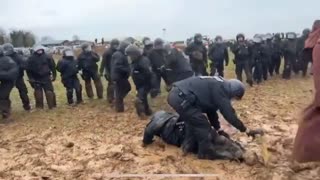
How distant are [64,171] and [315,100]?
536 cm

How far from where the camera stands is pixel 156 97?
12.7 m

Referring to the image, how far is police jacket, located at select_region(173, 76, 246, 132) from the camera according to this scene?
19.8 ft

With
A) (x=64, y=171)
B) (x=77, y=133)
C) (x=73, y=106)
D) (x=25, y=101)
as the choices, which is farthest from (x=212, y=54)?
(x=64, y=171)

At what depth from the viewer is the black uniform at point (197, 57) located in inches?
535

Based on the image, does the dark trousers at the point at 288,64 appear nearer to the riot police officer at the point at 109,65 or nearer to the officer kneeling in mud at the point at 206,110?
the riot police officer at the point at 109,65

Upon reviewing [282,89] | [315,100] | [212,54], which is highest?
[315,100]

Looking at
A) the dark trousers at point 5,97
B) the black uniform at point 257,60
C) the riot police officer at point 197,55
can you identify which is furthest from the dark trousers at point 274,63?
the dark trousers at point 5,97

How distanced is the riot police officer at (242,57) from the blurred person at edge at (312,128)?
42.7 feet

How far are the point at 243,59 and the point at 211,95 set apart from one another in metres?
8.61

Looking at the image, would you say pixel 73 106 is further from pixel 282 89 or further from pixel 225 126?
pixel 282 89

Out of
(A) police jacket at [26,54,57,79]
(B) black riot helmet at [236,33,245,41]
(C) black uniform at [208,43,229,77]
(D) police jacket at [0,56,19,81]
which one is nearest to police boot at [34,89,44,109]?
(A) police jacket at [26,54,57,79]

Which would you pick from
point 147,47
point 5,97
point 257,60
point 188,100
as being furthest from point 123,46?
point 257,60

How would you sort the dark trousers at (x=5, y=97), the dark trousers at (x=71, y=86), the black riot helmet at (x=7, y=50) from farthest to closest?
the dark trousers at (x=71, y=86) < the black riot helmet at (x=7, y=50) < the dark trousers at (x=5, y=97)

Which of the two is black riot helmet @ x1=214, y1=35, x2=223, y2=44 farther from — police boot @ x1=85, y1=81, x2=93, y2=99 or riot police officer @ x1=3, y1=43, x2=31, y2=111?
riot police officer @ x1=3, y1=43, x2=31, y2=111
